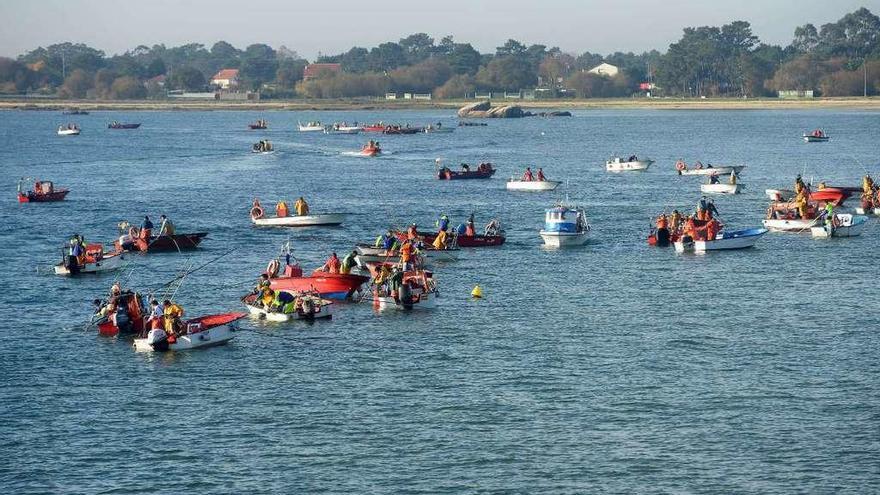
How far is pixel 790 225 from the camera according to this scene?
89.6 m

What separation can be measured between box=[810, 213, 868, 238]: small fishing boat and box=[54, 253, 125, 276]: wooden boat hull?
147 ft

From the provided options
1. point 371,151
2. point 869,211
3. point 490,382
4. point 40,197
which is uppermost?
point 869,211

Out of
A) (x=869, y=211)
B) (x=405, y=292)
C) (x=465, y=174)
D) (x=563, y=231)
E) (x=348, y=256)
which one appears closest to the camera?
(x=405, y=292)

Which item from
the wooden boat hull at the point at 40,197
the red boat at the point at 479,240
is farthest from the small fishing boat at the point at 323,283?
the wooden boat hull at the point at 40,197

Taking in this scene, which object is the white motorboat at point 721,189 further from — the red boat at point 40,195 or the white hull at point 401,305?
the white hull at point 401,305

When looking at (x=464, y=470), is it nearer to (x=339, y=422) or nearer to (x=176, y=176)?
(x=339, y=422)

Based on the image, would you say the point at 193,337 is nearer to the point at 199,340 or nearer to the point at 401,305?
the point at 199,340

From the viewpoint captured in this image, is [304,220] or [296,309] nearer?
[296,309]

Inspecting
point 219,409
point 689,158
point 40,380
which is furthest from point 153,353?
point 689,158

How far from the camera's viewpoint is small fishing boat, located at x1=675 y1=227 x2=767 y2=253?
81625 mm

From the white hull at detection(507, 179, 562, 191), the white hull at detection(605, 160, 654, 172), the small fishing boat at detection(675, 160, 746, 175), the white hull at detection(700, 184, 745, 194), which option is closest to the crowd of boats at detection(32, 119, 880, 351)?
the white hull at detection(700, 184, 745, 194)

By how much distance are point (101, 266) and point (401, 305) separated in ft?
72.8

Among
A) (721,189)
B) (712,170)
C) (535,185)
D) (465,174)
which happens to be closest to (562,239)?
(721,189)

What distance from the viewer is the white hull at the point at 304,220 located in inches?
3775
